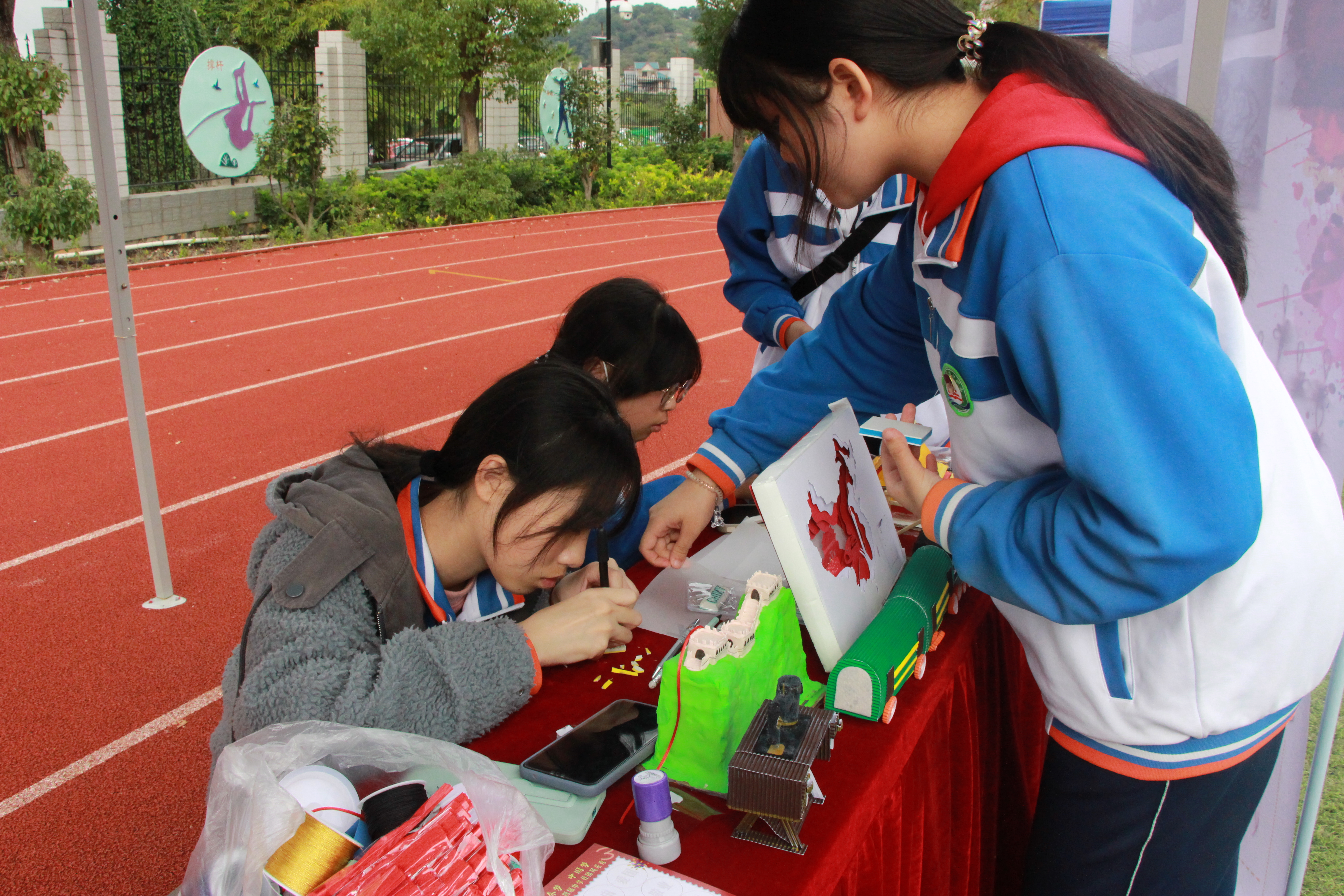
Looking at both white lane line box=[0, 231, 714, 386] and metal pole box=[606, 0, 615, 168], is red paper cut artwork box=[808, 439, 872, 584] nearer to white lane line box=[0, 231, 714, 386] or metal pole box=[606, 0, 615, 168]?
white lane line box=[0, 231, 714, 386]

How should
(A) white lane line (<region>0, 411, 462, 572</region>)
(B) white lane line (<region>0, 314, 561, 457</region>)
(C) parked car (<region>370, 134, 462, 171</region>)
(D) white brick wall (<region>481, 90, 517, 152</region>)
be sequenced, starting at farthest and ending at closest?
(D) white brick wall (<region>481, 90, 517, 152</region>), (C) parked car (<region>370, 134, 462, 171</region>), (B) white lane line (<region>0, 314, 561, 457</region>), (A) white lane line (<region>0, 411, 462, 572</region>)

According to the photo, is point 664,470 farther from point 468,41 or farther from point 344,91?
point 468,41

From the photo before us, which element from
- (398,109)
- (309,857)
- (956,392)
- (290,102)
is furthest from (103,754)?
(398,109)

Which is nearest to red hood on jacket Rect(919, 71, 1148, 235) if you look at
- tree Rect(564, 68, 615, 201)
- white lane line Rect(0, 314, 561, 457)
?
white lane line Rect(0, 314, 561, 457)

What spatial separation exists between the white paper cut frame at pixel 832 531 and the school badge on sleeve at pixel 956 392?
0.67 ft

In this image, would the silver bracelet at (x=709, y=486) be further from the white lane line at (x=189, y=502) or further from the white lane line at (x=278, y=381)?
the white lane line at (x=278, y=381)

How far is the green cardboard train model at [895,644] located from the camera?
110 centimetres

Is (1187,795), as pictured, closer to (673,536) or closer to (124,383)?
(673,536)

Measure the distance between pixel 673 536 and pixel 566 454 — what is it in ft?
1.13

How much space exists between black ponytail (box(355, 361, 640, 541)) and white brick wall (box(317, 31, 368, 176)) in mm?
11824

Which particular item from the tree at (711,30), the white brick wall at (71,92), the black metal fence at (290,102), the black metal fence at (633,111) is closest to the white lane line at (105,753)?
the white brick wall at (71,92)

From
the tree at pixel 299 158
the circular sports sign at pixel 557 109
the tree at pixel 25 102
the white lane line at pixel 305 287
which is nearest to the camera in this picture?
the white lane line at pixel 305 287

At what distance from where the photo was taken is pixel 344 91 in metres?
12.5

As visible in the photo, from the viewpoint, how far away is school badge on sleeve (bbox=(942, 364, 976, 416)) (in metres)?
Result: 0.99
